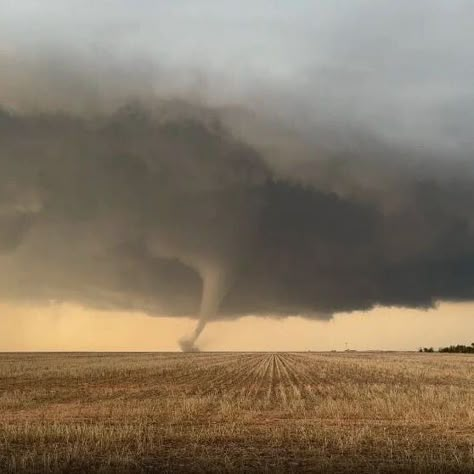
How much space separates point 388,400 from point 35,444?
19161 millimetres

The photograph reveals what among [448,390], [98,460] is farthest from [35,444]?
[448,390]

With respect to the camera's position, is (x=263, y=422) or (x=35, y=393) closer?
(x=263, y=422)

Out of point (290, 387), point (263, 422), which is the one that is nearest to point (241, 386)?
point (290, 387)

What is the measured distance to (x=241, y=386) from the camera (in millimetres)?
42031

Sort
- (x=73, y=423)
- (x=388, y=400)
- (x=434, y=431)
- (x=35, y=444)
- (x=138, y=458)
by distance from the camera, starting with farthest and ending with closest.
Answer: (x=388, y=400) → (x=73, y=423) → (x=434, y=431) → (x=35, y=444) → (x=138, y=458)

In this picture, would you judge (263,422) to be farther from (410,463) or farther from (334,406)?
(410,463)

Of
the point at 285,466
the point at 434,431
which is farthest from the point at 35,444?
the point at 434,431

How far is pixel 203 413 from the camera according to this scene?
2573cm

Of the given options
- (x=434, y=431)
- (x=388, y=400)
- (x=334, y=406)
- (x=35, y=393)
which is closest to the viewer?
(x=434, y=431)

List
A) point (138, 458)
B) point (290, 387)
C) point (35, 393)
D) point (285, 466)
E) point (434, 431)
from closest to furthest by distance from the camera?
point (285, 466) → point (138, 458) → point (434, 431) → point (35, 393) → point (290, 387)

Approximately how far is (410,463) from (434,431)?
6151 mm

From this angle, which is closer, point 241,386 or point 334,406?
point 334,406

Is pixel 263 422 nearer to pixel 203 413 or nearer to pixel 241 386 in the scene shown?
pixel 203 413

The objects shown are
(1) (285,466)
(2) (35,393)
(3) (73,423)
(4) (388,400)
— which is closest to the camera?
(1) (285,466)
